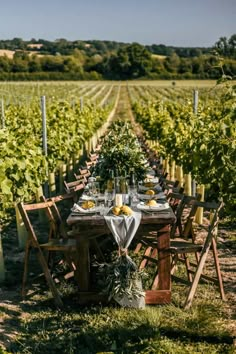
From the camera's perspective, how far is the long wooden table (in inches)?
185

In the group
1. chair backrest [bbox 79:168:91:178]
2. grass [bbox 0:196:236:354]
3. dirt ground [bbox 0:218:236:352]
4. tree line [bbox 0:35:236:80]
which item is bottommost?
dirt ground [bbox 0:218:236:352]

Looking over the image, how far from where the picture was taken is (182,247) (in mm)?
4879

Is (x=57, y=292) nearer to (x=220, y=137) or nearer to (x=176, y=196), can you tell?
(x=176, y=196)

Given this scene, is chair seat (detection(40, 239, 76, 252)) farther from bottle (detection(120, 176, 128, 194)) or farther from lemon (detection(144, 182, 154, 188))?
lemon (detection(144, 182, 154, 188))

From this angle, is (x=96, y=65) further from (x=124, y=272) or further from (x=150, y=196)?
(x=124, y=272)

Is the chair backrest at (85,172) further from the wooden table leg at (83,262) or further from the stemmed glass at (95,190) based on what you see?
the wooden table leg at (83,262)

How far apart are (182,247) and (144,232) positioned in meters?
0.41

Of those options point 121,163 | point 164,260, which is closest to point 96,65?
point 121,163

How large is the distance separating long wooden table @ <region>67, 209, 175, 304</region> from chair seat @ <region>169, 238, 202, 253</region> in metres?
0.09

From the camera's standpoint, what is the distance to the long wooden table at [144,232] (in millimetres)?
4695

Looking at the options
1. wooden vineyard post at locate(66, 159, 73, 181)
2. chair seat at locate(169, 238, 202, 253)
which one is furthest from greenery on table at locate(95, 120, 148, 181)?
wooden vineyard post at locate(66, 159, 73, 181)

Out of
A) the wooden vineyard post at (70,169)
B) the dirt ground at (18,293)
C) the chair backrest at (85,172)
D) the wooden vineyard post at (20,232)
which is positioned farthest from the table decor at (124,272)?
the wooden vineyard post at (70,169)

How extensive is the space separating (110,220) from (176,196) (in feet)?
3.92

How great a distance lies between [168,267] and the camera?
474 centimetres
